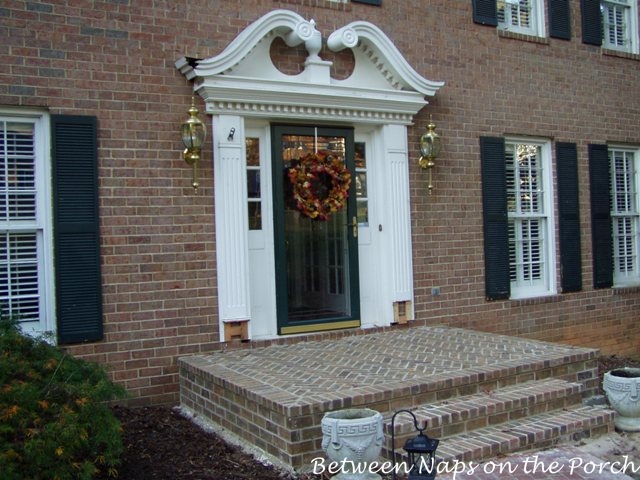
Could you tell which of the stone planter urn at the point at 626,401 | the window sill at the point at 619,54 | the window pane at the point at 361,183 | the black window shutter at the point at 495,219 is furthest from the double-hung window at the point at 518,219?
the stone planter urn at the point at 626,401

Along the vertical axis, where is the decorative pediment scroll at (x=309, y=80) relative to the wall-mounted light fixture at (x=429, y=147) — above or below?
above

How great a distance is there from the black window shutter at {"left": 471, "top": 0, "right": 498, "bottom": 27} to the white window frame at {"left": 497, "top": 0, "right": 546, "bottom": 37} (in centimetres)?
35

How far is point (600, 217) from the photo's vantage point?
971cm

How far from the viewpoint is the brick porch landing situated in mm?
4582

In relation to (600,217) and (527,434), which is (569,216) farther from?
(527,434)

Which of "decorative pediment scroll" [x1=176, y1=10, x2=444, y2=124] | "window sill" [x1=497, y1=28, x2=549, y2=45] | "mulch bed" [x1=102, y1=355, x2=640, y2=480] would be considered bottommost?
"mulch bed" [x1=102, y1=355, x2=640, y2=480]

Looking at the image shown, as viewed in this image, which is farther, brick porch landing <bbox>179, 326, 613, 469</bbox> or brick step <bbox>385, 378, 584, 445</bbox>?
brick step <bbox>385, 378, 584, 445</bbox>

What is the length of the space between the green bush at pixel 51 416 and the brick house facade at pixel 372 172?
1.44 m

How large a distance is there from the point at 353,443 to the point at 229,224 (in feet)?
10.3

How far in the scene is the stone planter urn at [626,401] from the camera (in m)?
5.45

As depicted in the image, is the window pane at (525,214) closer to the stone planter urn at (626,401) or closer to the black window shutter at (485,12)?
the black window shutter at (485,12)

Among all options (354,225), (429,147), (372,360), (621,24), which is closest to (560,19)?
(621,24)

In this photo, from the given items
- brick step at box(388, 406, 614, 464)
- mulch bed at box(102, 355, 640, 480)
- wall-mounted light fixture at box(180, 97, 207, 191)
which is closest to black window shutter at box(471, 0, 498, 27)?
wall-mounted light fixture at box(180, 97, 207, 191)

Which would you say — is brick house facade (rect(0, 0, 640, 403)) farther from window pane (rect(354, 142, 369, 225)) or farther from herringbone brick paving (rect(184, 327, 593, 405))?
herringbone brick paving (rect(184, 327, 593, 405))
